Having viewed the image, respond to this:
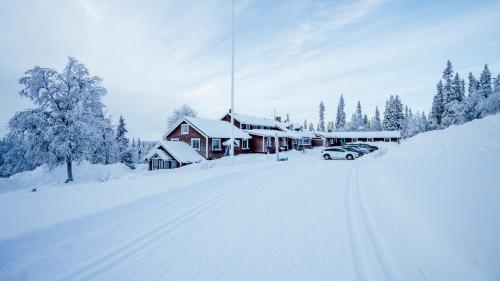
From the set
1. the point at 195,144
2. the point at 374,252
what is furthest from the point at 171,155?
the point at 374,252

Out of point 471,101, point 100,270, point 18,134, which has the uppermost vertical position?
point 471,101

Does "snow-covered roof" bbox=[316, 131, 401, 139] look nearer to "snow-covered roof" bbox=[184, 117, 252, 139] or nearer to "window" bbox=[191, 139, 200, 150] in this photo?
"snow-covered roof" bbox=[184, 117, 252, 139]

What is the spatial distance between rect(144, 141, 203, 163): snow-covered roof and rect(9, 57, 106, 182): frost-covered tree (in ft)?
26.1

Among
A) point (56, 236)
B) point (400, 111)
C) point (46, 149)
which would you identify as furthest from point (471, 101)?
point (46, 149)

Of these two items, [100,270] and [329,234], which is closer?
[100,270]

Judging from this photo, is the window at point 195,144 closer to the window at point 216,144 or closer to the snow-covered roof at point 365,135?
the window at point 216,144

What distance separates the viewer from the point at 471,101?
1772 inches

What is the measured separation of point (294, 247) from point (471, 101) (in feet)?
190

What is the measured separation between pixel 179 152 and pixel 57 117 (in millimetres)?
13771

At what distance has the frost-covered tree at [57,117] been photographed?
25094 mm

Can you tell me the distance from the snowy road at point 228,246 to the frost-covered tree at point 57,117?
24464mm

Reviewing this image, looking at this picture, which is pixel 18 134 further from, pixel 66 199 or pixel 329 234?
pixel 329 234

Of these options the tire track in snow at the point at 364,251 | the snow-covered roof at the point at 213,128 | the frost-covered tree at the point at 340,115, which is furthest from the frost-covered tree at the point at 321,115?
the tire track in snow at the point at 364,251

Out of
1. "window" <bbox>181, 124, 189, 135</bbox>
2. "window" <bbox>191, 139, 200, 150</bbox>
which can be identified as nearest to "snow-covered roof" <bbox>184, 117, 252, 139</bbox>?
"window" <bbox>181, 124, 189, 135</bbox>
